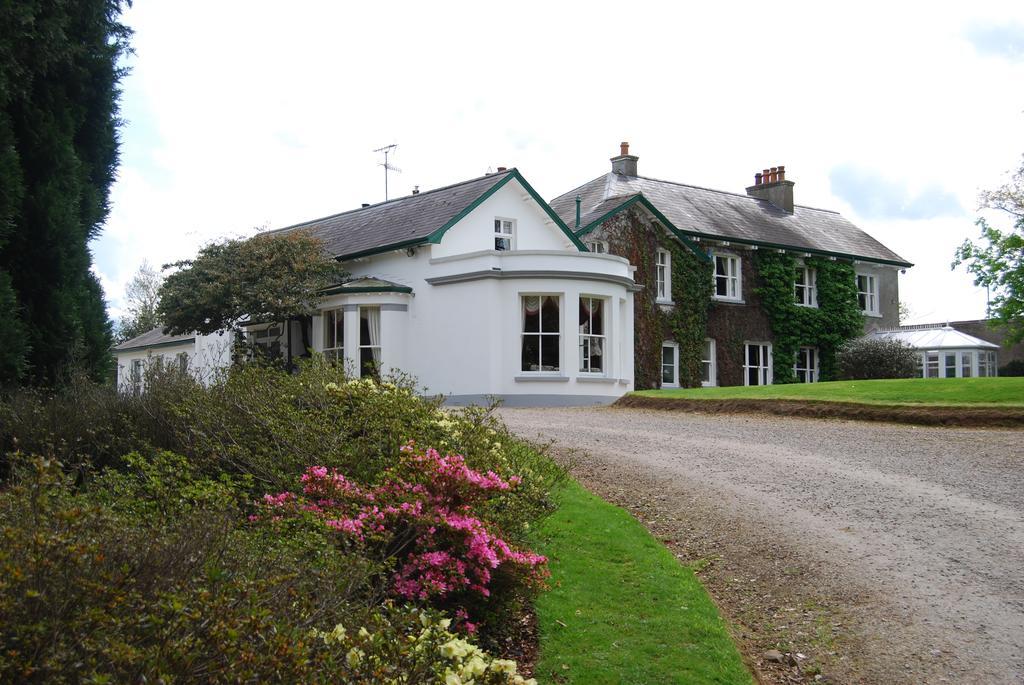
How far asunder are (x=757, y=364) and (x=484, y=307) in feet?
45.0

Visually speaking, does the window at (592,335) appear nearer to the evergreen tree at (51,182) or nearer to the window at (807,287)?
the window at (807,287)

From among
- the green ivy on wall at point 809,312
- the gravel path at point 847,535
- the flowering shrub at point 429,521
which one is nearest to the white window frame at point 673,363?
the green ivy on wall at point 809,312

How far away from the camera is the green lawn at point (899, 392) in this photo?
17.8 m

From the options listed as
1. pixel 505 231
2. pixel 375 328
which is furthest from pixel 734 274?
pixel 375 328

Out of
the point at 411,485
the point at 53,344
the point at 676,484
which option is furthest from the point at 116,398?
the point at 676,484

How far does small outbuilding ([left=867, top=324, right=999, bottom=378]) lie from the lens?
39.0 meters

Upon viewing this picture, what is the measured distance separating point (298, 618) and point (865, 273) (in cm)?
3706

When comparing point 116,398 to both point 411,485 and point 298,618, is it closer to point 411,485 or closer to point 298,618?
point 411,485

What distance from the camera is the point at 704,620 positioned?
23.1ft

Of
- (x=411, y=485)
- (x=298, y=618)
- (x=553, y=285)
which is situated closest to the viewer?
(x=298, y=618)

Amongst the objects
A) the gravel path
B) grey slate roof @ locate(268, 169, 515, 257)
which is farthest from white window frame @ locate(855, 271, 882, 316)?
the gravel path

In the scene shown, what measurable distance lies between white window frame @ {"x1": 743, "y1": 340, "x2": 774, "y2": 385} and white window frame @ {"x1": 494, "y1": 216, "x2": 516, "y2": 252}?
10.6 m

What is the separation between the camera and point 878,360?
106ft

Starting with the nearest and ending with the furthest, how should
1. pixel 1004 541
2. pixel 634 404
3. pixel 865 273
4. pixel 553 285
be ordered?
1. pixel 1004 541
2. pixel 634 404
3. pixel 553 285
4. pixel 865 273
